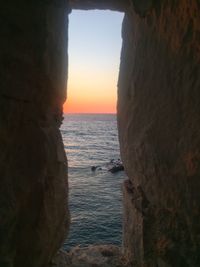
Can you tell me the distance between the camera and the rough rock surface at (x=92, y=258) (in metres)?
10.4

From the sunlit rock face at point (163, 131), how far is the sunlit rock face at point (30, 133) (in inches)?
85.9

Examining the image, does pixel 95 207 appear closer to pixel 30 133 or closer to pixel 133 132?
pixel 133 132

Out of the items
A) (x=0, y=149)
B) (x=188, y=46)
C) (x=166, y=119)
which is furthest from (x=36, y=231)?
A: (x=188, y=46)

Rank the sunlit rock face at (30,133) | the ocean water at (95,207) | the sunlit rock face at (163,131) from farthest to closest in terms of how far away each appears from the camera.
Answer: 1. the ocean water at (95,207)
2. the sunlit rock face at (30,133)
3. the sunlit rock face at (163,131)

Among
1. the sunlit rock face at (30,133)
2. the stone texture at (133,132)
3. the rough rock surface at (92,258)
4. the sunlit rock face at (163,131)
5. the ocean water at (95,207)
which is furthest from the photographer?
the ocean water at (95,207)

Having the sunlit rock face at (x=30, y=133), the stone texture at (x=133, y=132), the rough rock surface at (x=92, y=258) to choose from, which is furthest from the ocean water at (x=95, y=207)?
the sunlit rock face at (x=30, y=133)

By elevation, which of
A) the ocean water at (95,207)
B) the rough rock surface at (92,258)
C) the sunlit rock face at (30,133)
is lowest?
the ocean water at (95,207)

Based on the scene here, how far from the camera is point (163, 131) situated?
7.44 metres

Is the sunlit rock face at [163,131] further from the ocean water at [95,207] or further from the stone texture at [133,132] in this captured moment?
the ocean water at [95,207]

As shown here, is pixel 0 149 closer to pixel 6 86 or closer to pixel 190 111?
pixel 6 86

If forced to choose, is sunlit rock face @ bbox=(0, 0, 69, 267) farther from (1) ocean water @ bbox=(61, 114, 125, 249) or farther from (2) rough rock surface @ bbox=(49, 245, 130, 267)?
(1) ocean water @ bbox=(61, 114, 125, 249)

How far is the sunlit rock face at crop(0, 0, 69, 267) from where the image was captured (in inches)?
271

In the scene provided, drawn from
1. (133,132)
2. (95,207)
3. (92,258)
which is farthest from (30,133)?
(95,207)

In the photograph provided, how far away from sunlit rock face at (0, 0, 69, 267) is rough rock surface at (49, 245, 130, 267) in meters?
1.79
